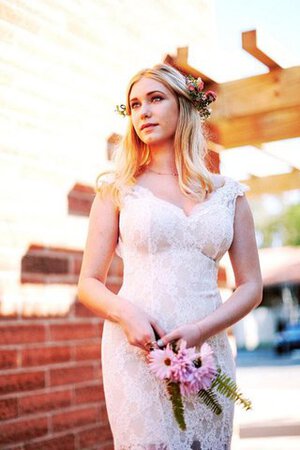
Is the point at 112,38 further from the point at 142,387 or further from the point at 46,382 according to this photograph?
the point at 142,387

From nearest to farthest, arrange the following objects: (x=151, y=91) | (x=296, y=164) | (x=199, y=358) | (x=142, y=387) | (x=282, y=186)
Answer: (x=199, y=358) → (x=142, y=387) → (x=151, y=91) → (x=296, y=164) → (x=282, y=186)

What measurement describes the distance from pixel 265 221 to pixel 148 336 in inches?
1797

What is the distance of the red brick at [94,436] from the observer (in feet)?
12.2

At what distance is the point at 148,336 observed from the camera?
2.16 metres

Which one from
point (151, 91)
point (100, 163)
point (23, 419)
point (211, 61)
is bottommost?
point (23, 419)

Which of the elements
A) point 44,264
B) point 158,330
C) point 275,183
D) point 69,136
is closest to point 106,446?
point 44,264

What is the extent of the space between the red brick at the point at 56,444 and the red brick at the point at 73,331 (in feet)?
1.60

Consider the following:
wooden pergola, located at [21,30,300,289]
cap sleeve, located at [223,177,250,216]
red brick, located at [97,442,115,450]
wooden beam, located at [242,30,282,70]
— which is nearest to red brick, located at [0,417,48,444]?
red brick, located at [97,442,115,450]

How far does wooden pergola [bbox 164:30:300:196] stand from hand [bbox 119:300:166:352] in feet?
7.38

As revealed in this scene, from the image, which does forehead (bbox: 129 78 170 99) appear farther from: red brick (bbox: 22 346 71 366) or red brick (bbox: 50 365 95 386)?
red brick (bbox: 50 365 95 386)

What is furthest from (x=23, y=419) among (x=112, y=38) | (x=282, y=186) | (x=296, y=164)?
(x=282, y=186)

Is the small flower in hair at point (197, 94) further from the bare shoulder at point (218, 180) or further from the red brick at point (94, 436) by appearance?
the red brick at point (94, 436)

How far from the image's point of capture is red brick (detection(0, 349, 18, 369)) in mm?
3211

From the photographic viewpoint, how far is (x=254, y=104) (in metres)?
4.59
